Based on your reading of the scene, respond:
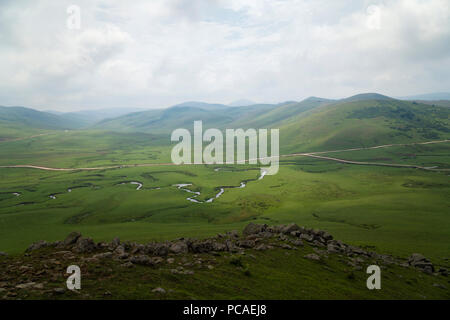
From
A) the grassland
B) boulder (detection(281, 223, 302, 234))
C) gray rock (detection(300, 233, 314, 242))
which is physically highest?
boulder (detection(281, 223, 302, 234))

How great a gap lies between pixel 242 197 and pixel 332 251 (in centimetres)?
7072

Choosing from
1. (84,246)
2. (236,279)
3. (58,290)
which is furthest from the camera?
(84,246)

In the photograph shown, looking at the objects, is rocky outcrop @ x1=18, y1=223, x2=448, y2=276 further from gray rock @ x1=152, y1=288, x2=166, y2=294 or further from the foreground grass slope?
gray rock @ x1=152, y1=288, x2=166, y2=294

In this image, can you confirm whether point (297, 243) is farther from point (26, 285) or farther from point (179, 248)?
point (26, 285)

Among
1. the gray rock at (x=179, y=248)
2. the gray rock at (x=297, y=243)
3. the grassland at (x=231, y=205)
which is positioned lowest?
the grassland at (x=231, y=205)

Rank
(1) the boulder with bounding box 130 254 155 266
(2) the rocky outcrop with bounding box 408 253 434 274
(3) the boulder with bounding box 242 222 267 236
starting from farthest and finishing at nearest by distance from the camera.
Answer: (3) the boulder with bounding box 242 222 267 236, (2) the rocky outcrop with bounding box 408 253 434 274, (1) the boulder with bounding box 130 254 155 266

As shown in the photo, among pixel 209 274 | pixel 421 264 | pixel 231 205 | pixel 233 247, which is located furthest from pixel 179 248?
Answer: pixel 231 205

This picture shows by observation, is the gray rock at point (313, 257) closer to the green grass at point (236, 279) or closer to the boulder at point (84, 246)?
the green grass at point (236, 279)

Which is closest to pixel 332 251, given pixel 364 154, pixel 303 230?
pixel 303 230

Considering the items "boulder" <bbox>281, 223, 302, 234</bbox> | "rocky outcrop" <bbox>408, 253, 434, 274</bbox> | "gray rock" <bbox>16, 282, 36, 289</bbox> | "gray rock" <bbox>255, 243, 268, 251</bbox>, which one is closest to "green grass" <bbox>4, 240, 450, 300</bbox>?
"gray rock" <bbox>255, 243, 268, 251</bbox>

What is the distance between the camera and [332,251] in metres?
34.8

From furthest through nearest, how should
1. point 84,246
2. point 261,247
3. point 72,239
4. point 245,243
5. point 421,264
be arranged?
point 421,264 → point 245,243 → point 261,247 → point 72,239 → point 84,246

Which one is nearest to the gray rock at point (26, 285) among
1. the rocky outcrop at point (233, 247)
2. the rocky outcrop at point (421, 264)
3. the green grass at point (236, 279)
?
the green grass at point (236, 279)

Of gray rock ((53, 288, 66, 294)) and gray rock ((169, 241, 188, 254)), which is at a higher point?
gray rock ((53, 288, 66, 294))
